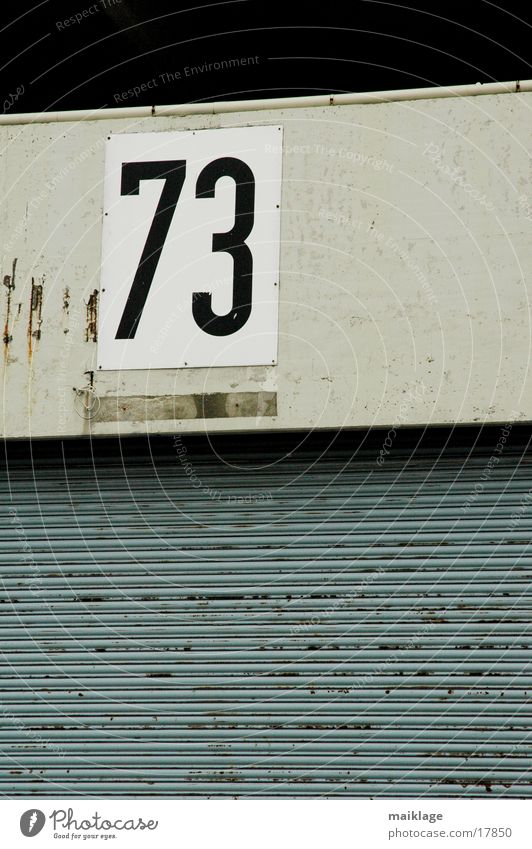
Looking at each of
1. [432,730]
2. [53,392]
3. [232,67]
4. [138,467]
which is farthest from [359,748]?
[232,67]

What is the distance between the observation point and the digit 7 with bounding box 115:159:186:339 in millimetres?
7930

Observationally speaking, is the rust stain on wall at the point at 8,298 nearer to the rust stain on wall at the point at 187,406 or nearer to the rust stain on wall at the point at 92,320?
the rust stain on wall at the point at 92,320

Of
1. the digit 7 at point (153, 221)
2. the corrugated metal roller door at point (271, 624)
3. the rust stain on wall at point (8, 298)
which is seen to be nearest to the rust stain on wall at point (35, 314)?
the rust stain on wall at point (8, 298)

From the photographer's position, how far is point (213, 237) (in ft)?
26.0

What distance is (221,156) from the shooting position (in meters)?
8.10

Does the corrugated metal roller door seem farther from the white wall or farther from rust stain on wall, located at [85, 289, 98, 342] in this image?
rust stain on wall, located at [85, 289, 98, 342]

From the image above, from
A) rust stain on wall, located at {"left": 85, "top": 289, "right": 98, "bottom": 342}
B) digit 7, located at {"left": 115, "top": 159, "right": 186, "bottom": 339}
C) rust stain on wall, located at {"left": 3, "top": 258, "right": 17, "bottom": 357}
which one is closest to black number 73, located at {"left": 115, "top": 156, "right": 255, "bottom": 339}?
digit 7, located at {"left": 115, "top": 159, "right": 186, "bottom": 339}

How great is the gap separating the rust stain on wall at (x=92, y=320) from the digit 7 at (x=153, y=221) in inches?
6.1

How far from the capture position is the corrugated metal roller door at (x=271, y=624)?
719 cm

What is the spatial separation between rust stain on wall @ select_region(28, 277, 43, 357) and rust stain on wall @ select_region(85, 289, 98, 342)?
1.08 feet

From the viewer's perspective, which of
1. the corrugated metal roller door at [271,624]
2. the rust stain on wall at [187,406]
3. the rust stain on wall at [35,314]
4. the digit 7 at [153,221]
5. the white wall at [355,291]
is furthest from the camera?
the rust stain on wall at [35,314]

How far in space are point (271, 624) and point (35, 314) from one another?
2.46 m

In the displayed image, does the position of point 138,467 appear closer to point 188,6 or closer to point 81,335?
point 81,335

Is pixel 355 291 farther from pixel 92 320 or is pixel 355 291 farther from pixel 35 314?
pixel 35 314
